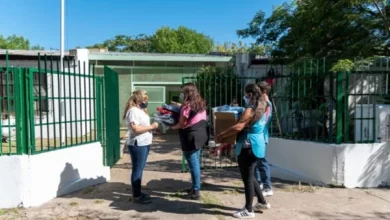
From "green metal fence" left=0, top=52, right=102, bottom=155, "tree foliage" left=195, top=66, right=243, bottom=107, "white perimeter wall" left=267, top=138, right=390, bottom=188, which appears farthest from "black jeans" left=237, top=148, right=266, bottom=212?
"tree foliage" left=195, top=66, right=243, bottom=107

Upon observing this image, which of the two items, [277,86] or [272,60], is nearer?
[277,86]

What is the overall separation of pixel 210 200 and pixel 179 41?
38.8 m

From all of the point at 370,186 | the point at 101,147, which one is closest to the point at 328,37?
the point at 370,186

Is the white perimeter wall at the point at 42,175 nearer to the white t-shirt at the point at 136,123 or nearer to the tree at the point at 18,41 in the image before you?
the white t-shirt at the point at 136,123

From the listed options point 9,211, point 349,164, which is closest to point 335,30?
point 349,164

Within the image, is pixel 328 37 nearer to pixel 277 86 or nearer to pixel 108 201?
pixel 277 86

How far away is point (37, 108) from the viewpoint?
5.52 m

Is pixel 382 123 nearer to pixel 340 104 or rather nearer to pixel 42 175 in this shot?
pixel 340 104

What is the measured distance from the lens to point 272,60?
13633 millimetres

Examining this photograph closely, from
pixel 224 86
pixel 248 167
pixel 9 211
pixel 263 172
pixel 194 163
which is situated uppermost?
pixel 224 86

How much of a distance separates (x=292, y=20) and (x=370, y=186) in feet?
24.7

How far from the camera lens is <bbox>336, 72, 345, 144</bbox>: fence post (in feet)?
19.7

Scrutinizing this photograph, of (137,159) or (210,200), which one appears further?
(210,200)

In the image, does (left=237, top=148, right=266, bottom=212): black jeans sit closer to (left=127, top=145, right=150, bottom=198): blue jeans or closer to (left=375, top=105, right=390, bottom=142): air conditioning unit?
(left=127, top=145, right=150, bottom=198): blue jeans
